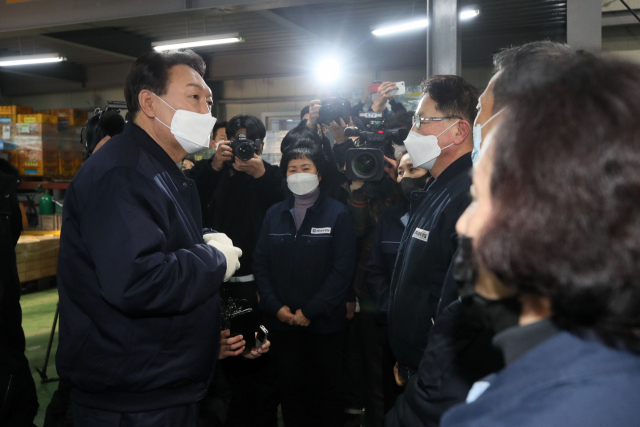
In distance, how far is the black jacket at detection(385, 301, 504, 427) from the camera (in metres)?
1.05

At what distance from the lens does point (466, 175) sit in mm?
1465

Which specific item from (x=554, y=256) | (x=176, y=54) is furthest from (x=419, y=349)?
(x=176, y=54)

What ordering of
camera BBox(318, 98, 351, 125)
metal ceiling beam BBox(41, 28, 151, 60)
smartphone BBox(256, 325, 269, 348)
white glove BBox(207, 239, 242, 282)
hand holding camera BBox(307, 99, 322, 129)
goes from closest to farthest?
white glove BBox(207, 239, 242, 282) < smartphone BBox(256, 325, 269, 348) < camera BBox(318, 98, 351, 125) < hand holding camera BBox(307, 99, 322, 129) < metal ceiling beam BBox(41, 28, 151, 60)

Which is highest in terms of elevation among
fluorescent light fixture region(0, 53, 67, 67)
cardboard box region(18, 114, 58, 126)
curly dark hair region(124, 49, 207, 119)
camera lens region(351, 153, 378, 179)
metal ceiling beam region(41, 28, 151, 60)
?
metal ceiling beam region(41, 28, 151, 60)

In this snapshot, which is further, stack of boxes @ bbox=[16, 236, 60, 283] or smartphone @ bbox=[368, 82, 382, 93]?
stack of boxes @ bbox=[16, 236, 60, 283]

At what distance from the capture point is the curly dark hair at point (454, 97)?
1.75m

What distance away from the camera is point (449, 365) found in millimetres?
1101

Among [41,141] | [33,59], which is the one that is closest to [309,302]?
[33,59]

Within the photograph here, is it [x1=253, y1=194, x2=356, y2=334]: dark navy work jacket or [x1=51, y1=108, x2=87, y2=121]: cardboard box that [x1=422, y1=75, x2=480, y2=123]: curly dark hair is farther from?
[x1=51, y1=108, x2=87, y2=121]: cardboard box

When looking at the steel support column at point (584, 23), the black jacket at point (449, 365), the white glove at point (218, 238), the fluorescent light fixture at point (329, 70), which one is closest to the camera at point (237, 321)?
the white glove at point (218, 238)

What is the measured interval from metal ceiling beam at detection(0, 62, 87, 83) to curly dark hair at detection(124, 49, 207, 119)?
30.1ft

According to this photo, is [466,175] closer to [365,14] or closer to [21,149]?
[365,14]

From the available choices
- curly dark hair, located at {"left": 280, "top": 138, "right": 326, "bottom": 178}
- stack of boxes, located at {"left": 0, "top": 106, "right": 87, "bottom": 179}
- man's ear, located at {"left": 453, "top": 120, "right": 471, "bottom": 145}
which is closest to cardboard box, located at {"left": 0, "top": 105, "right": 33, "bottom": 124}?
stack of boxes, located at {"left": 0, "top": 106, "right": 87, "bottom": 179}

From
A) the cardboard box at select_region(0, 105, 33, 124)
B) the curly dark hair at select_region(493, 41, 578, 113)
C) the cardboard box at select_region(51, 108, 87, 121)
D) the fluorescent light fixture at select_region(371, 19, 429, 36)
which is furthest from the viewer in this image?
the cardboard box at select_region(51, 108, 87, 121)
